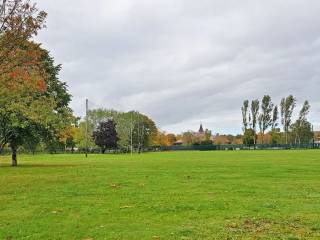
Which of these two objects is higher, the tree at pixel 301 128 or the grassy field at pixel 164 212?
the tree at pixel 301 128

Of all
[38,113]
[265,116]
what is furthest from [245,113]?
[38,113]

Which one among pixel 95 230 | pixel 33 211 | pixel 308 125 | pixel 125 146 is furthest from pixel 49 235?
pixel 308 125

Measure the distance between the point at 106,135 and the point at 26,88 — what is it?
320 feet

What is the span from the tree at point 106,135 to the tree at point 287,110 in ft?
193

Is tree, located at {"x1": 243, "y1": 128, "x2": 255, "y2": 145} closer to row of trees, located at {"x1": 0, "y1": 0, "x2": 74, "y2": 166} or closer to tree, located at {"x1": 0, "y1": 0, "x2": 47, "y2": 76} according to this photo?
row of trees, located at {"x1": 0, "y1": 0, "x2": 74, "y2": 166}

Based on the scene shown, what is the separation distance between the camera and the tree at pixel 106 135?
406 ft

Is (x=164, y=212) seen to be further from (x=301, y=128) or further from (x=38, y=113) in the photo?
(x=301, y=128)

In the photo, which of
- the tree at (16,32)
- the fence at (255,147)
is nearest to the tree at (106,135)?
the fence at (255,147)

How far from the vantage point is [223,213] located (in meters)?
11.7

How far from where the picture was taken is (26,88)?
26.7m

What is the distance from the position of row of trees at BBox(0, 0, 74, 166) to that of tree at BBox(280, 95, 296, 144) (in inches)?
4575

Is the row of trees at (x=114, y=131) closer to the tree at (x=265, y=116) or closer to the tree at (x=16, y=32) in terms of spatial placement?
the tree at (x=265, y=116)

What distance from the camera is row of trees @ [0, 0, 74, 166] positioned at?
18.2 m

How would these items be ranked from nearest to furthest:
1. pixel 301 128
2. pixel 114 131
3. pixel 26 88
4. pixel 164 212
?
pixel 164 212, pixel 26 88, pixel 114 131, pixel 301 128
